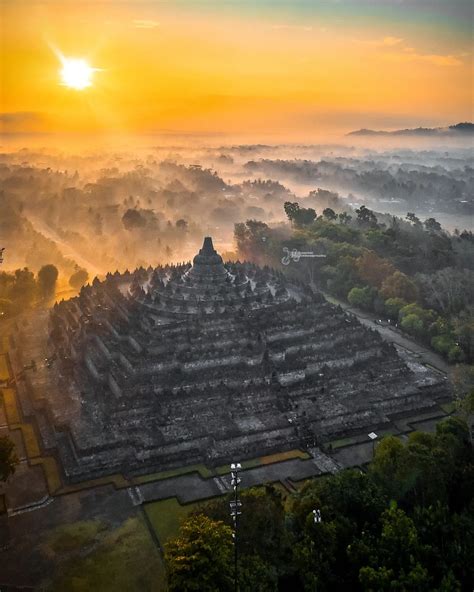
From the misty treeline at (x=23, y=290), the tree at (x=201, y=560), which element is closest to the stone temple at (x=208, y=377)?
the misty treeline at (x=23, y=290)

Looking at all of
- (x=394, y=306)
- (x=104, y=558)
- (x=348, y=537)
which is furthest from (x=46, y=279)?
(x=348, y=537)

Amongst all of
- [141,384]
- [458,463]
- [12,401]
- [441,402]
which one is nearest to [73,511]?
[141,384]

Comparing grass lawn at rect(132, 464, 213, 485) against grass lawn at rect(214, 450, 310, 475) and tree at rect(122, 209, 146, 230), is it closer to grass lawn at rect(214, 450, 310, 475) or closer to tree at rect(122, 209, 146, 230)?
grass lawn at rect(214, 450, 310, 475)

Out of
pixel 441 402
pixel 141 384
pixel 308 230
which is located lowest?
pixel 441 402

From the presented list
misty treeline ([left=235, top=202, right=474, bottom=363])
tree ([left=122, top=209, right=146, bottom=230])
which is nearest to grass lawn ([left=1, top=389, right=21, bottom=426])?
misty treeline ([left=235, top=202, right=474, bottom=363])

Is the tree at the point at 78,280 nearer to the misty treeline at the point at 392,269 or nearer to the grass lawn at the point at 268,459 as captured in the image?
the misty treeline at the point at 392,269

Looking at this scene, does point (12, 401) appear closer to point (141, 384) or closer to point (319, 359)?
point (141, 384)

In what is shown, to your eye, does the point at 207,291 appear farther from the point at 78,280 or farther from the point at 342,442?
the point at 78,280
